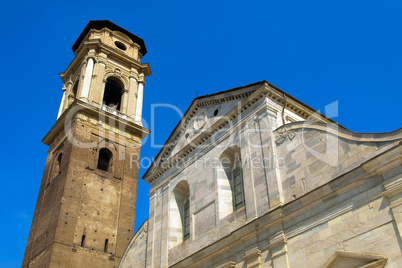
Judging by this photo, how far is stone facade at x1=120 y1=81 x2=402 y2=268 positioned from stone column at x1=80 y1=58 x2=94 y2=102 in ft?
42.0

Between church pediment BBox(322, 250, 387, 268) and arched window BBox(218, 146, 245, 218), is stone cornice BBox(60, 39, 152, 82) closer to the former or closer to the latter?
arched window BBox(218, 146, 245, 218)

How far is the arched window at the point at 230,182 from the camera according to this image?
47.2 ft

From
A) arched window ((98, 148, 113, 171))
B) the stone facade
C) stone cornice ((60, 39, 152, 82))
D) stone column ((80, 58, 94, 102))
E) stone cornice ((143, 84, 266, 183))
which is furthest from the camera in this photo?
stone cornice ((60, 39, 152, 82))

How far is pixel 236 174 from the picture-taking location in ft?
49.4

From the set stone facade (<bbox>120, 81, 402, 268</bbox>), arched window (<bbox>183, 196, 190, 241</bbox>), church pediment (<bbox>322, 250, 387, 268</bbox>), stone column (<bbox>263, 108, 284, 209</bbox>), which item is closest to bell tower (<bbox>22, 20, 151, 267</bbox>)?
stone facade (<bbox>120, 81, 402, 268</bbox>)

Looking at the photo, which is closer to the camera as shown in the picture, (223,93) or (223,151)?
(223,151)

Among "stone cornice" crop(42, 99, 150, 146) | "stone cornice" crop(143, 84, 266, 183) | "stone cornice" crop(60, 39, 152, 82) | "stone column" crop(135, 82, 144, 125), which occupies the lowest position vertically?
"stone cornice" crop(143, 84, 266, 183)

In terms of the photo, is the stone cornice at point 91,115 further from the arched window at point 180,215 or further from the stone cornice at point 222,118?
the arched window at point 180,215

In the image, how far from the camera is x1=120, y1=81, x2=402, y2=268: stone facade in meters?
10.1

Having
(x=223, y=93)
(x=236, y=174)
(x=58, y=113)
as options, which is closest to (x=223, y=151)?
(x=236, y=174)

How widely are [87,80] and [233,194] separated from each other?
18943 millimetres

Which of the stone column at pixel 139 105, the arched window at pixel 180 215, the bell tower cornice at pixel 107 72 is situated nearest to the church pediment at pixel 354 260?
the arched window at pixel 180 215

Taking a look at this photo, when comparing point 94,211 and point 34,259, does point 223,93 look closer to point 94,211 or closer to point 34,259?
point 94,211

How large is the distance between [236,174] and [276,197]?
2.75 meters
